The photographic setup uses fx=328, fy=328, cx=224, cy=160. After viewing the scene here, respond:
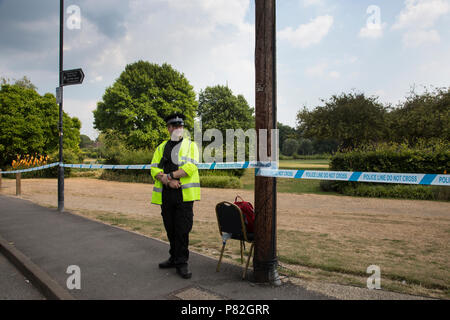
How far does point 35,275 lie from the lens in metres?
4.14

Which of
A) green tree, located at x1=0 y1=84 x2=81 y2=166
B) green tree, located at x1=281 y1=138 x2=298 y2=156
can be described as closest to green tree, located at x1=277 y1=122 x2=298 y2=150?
green tree, located at x1=281 y1=138 x2=298 y2=156

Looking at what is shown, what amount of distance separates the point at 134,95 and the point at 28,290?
117ft

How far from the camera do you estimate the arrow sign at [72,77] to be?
877 centimetres

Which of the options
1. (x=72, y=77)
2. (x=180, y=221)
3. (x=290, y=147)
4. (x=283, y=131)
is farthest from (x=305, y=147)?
(x=180, y=221)

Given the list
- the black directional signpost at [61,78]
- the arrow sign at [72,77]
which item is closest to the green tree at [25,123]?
the black directional signpost at [61,78]

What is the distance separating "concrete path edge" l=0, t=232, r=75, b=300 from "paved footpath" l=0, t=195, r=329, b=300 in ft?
0.25

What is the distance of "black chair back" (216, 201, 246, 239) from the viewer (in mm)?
4062

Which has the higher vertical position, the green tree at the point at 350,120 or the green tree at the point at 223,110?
the green tree at the point at 223,110

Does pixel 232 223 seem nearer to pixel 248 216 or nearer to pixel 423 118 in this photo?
pixel 248 216

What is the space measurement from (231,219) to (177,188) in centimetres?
79

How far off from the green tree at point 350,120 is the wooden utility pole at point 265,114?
25455 mm

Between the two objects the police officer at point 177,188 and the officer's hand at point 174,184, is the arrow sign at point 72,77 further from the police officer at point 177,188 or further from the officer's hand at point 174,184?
the officer's hand at point 174,184
